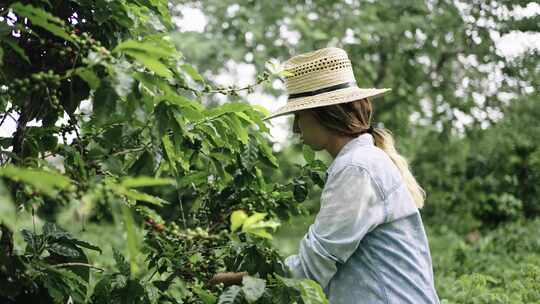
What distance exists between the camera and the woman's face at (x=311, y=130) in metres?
2.53

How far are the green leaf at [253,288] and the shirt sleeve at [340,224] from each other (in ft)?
0.93

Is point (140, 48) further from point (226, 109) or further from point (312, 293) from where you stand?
point (312, 293)

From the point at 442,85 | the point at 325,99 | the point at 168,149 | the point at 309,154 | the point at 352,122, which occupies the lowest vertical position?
the point at 442,85

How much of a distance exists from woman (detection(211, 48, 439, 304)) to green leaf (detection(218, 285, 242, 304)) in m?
0.33

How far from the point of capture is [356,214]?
2205 millimetres

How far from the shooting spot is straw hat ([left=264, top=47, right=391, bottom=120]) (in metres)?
2.51

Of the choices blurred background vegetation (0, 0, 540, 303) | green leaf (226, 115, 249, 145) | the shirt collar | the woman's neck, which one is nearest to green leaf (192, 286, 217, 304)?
green leaf (226, 115, 249, 145)

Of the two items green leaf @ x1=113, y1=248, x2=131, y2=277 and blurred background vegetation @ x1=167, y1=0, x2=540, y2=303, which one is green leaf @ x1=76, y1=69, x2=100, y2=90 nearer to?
green leaf @ x1=113, y1=248, x2=131, y2=277

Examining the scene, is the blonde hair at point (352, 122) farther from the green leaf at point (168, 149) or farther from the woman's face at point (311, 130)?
the green leaf at point (168, 149)

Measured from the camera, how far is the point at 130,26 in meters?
2.29

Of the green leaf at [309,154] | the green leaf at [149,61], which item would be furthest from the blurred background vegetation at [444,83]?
the green leaf at [149,61]

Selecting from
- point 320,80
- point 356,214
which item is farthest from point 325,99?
point 356,214

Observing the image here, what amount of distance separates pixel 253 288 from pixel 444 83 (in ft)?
22.4

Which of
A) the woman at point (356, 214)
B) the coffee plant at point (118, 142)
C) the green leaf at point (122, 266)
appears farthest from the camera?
the green leaf at point (122, 266)
